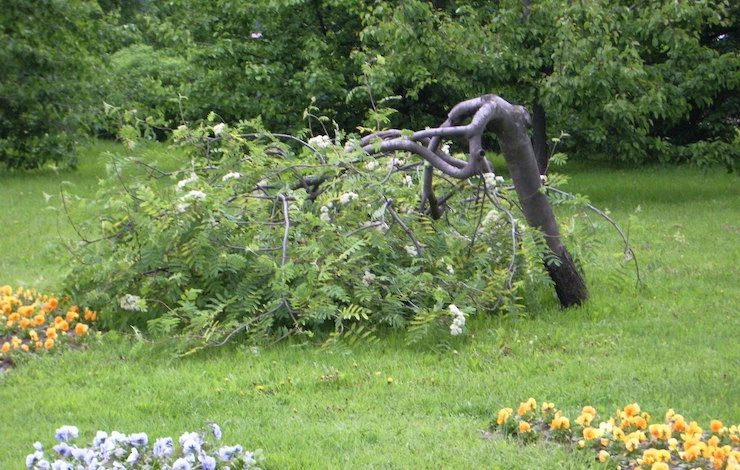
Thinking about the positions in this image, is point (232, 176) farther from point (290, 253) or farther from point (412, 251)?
point (412, 251)

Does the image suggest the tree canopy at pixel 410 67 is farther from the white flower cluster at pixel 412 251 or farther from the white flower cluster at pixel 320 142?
the white flower cluster at pixel 412 251

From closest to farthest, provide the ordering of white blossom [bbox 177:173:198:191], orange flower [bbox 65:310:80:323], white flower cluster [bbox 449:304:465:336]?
white flower cluster [bbox 449:304:465:336], orange flower [bbox 65:310:80:323], white blossom [bbox 177:173:198:191]

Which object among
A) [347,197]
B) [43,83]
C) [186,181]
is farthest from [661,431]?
[43,83]

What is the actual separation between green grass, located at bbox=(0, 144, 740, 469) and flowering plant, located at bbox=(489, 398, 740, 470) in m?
0.11

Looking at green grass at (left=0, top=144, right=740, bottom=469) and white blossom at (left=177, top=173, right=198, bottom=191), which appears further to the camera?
white blossom at (left=177, top=173, right=198, bottom=191)

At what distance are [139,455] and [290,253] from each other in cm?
259

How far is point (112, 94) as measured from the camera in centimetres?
1883

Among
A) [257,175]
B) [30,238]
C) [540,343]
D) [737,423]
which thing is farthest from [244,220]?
[30,238]

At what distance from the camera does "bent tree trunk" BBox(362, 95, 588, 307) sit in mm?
6082

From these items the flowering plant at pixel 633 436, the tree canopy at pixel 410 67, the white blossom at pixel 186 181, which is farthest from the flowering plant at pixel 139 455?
the tree canopy at pixel 410 67

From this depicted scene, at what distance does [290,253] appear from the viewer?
6.34 m

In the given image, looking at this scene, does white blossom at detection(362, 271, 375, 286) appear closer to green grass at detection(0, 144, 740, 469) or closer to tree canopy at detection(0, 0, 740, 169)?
green grass at detection(0, 144, 740, 469)

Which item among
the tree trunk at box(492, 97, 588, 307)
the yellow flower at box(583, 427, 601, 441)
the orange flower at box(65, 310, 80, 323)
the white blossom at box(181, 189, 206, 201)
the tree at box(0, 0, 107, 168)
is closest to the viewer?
the yellow flower at box(583, 427, 601, 441)

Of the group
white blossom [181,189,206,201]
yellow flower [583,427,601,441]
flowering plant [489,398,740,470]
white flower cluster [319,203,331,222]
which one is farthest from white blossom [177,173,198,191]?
yellow flower [583,427,601,441]
